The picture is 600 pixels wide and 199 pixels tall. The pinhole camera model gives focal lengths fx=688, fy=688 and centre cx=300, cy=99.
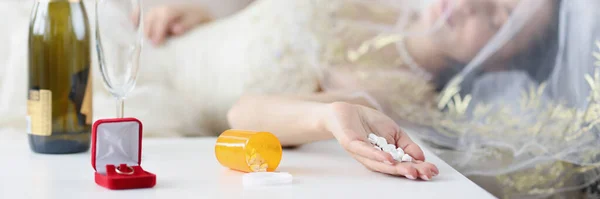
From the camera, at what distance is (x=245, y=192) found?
0.62m

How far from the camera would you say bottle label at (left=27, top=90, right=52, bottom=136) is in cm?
85

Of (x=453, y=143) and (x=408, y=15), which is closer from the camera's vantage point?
(x=453, y=143)

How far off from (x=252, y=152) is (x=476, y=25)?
487 mm

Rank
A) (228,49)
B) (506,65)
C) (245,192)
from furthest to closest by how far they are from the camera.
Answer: (228,49), (506,65), (245,192)

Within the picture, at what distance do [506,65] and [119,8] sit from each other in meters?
0.55

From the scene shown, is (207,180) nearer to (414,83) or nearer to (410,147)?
(410,147)

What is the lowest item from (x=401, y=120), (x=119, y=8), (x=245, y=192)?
(x=245, y=192)

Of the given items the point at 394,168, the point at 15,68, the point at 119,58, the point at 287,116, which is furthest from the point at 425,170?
the point at 15,68

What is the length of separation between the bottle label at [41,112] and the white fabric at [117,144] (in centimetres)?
19

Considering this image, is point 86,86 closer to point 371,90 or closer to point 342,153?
point 342,153

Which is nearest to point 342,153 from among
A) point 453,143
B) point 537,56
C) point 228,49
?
point 453,143

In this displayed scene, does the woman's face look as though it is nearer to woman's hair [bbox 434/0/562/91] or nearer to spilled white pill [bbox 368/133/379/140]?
woman's hair [bbox 434/0/562/91]

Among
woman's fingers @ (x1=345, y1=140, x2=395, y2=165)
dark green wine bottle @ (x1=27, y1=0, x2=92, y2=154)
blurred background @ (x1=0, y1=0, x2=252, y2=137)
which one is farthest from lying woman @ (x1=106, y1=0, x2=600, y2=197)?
dark green wine bottle @ (x1=27, y1=0, x2=92, y2=154)

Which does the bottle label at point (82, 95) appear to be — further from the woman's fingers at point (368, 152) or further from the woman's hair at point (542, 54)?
the woman's hair at point (542, 54)
